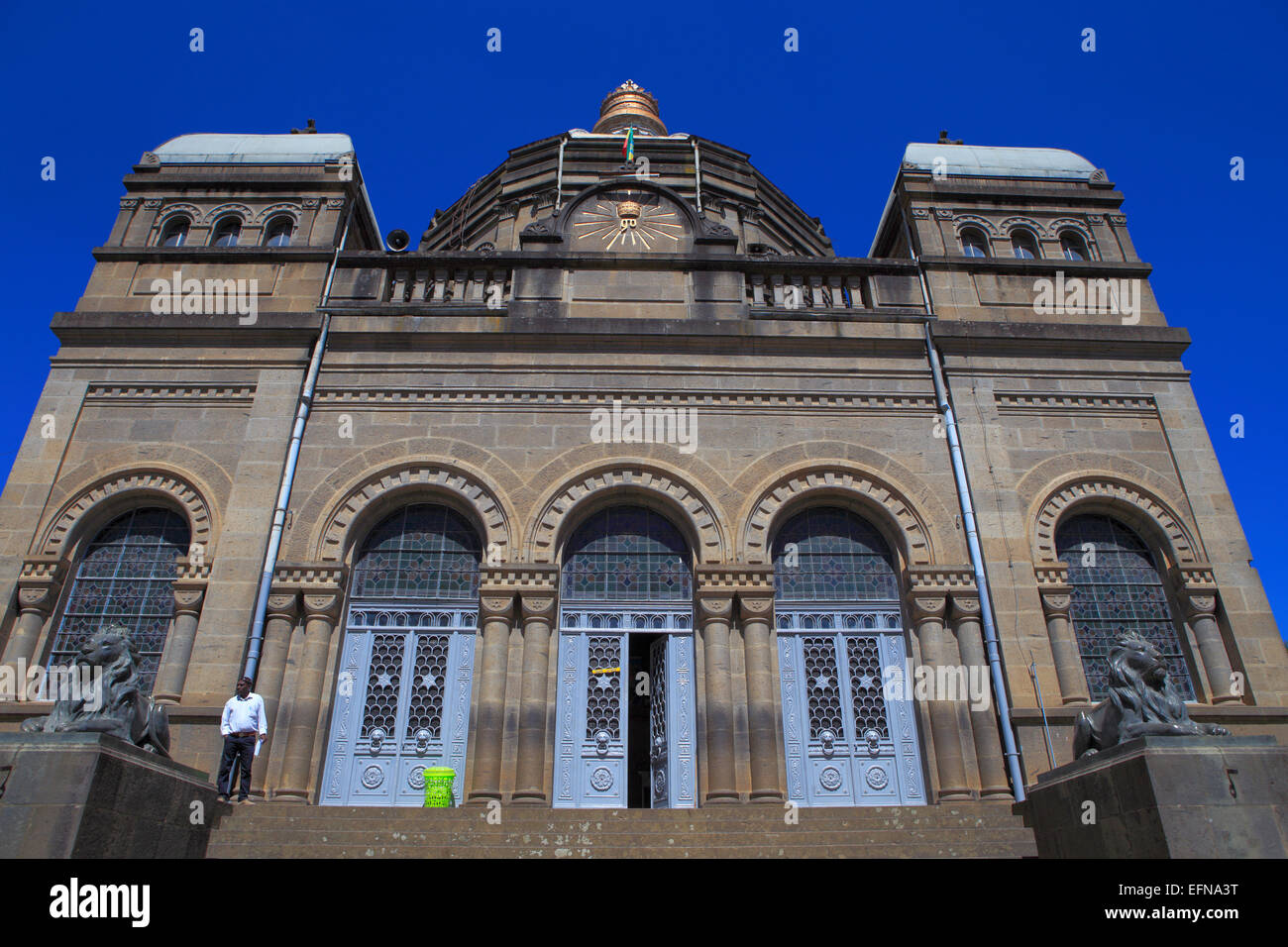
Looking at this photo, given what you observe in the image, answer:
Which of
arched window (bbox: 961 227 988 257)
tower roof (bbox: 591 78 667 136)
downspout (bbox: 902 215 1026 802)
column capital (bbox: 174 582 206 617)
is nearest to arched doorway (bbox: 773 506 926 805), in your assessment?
downspout (bbox: 902 215 1026 802)

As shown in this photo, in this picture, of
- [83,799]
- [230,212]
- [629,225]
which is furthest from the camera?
[230,212]

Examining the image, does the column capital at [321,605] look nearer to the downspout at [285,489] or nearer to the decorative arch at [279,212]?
the downspout at [285,489]

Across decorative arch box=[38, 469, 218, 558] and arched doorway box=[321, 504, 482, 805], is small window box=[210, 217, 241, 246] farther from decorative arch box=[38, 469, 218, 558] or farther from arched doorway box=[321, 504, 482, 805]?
arched doorway box=[321, 504, 482, 805]

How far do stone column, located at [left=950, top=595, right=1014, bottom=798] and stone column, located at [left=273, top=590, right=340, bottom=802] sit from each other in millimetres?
8639

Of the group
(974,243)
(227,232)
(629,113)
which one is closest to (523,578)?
(227,232)

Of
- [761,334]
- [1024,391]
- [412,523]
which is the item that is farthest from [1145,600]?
[412,523]

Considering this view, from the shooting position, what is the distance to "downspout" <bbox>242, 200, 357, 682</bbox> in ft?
38.2

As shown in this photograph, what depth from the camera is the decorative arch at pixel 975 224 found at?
16.0 m

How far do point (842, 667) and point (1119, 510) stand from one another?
5.02 metres

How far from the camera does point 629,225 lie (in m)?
15.7

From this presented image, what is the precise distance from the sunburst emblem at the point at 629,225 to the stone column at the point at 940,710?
7.64 m

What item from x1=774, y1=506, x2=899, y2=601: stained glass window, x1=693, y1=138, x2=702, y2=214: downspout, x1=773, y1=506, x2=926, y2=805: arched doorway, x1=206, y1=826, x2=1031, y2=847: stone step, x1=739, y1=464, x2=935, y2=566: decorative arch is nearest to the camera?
x1=206, y1=826, x2=1031, y2=847: stone step

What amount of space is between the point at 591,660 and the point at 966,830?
5.30 meters

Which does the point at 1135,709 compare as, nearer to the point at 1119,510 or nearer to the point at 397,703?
the point at 1119,510
